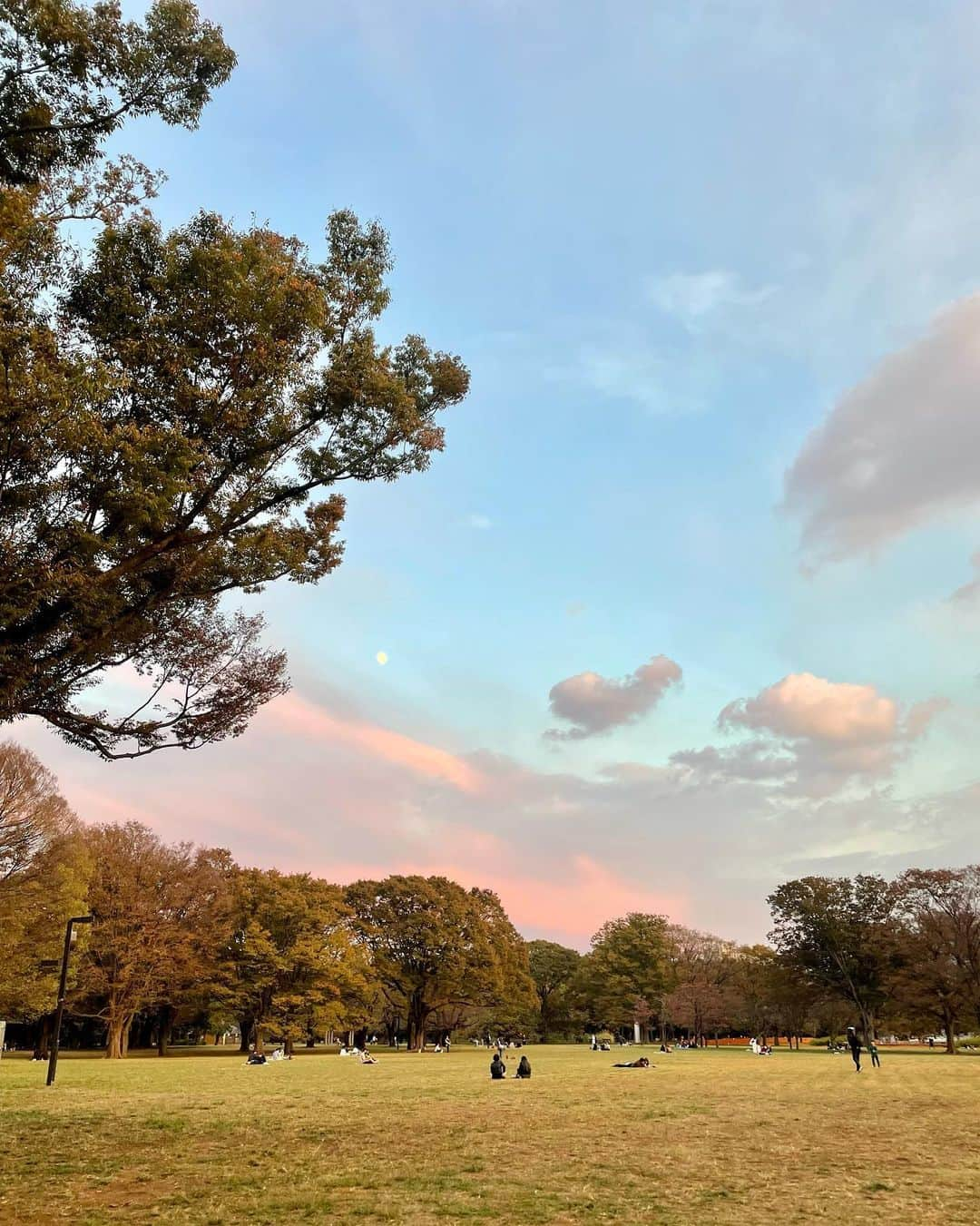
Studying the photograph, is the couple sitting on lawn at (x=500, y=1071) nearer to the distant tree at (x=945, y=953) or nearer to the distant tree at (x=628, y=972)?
the distant tree at (x=945, y=953)

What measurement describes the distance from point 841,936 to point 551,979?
4200 cm

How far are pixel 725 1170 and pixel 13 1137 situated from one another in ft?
34.4

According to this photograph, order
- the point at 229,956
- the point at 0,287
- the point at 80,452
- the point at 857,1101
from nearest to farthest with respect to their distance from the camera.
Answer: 1. the point at 0,287
2. the point at 80,452
3. the point at 857,1101
4. the point at 229,956

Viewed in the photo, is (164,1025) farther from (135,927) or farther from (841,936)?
(841,936)

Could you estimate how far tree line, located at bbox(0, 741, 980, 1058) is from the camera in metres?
42.2

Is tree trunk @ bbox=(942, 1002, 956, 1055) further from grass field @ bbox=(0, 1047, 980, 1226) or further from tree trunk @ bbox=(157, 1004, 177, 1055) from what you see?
tree trunk @ bbox=(157, 1004, 177, 1055)

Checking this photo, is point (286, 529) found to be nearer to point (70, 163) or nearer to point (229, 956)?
point (70, 163)

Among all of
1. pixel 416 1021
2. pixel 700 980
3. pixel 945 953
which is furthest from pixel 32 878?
pixel 700 980

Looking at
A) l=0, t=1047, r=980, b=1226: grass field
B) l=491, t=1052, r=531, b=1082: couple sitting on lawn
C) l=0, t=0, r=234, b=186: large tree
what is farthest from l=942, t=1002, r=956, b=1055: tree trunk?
l=0, t=0, r=234, b=186: large tree

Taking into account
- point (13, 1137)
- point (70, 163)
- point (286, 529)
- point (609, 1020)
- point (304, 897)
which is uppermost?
point (70, 163)

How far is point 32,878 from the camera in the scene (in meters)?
38.9

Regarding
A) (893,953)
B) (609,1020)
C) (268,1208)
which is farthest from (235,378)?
(609,1020)

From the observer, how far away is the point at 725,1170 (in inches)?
408

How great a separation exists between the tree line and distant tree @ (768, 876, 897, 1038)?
0.14 meters
